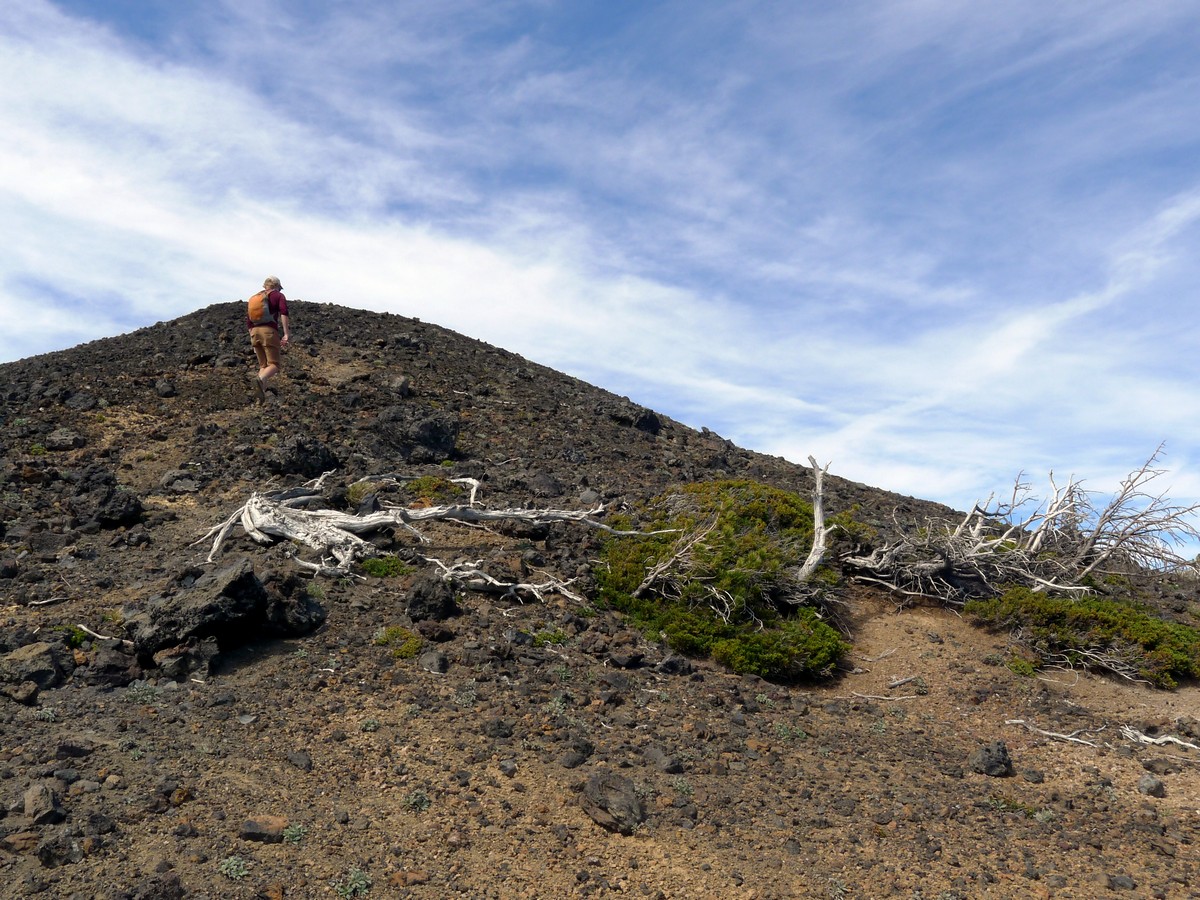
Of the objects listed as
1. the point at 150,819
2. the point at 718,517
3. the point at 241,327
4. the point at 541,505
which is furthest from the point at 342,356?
the point at 150,819

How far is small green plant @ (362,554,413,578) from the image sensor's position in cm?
1009

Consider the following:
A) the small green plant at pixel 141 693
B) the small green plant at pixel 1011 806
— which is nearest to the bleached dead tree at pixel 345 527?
the small green plant at pixel 141 693

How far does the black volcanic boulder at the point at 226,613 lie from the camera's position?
26.4ft

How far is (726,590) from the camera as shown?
10609mm

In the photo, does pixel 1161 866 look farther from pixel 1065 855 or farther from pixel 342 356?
pixel 342 356

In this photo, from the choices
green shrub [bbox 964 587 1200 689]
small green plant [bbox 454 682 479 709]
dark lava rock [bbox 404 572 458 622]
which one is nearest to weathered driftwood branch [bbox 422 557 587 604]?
dark lava rock [bbox 404 572 458 622]

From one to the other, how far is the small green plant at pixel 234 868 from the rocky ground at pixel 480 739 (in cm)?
1

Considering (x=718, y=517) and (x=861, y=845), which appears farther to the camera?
(x=718, y=517)

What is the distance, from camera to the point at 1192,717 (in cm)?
987

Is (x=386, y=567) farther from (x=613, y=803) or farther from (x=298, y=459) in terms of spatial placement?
(x=613, y=803)

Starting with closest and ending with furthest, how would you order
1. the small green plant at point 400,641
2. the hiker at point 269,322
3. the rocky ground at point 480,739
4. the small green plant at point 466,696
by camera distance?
the rocky ground at point 480,739, the small green plant at point 466,696, the small green plant at point 400,641, the hiker at point 269,322

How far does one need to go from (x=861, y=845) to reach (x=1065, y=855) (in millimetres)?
1577

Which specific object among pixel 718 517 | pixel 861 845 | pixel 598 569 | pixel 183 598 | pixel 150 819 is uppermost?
pixel 718 517

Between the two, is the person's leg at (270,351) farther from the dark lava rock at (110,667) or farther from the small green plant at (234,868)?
the small green plant at (234,868)
